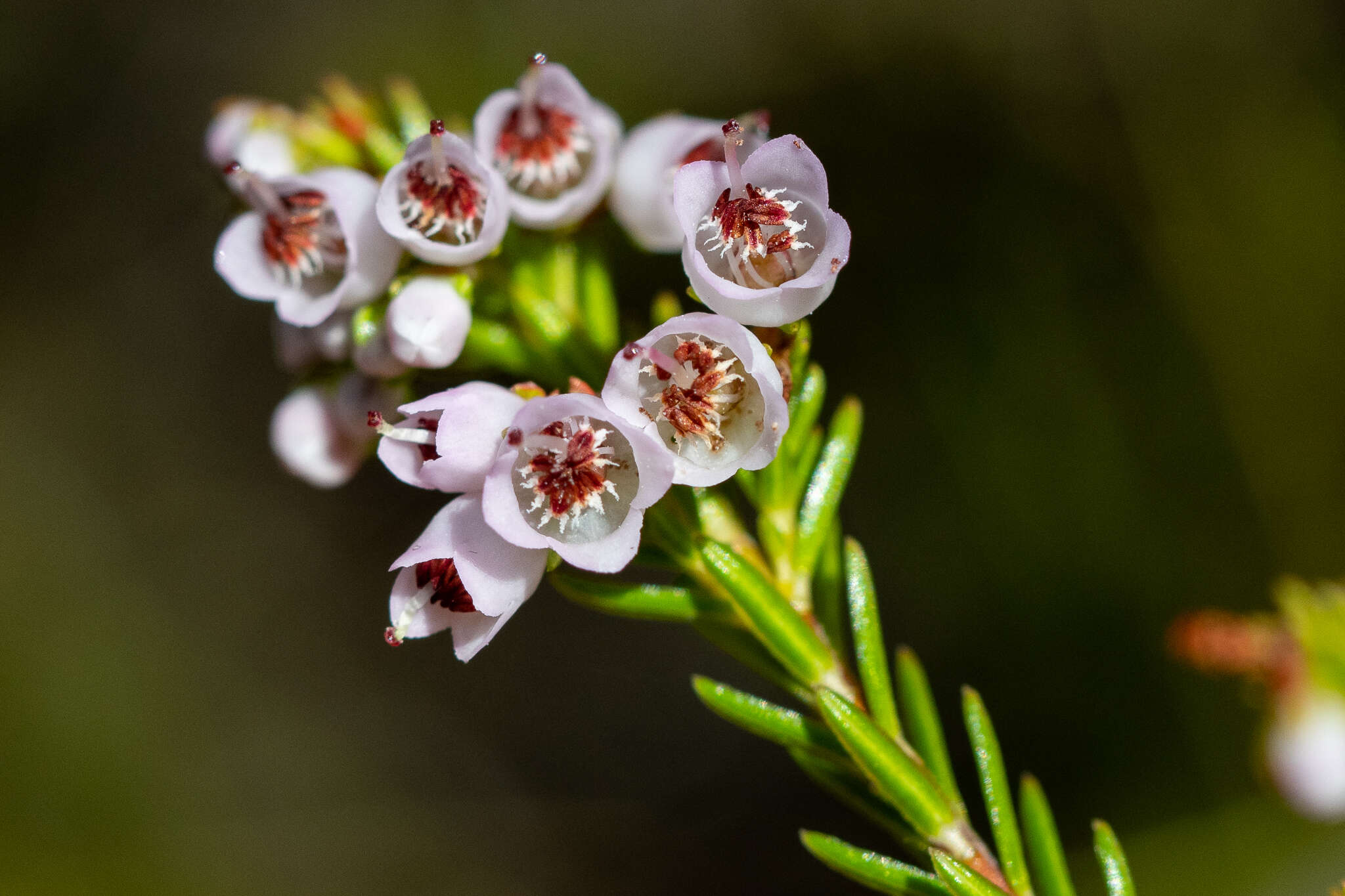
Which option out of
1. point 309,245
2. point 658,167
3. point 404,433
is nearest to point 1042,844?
point 404,433

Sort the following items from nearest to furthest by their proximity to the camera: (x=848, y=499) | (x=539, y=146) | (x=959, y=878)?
(x=959, y=878) → (x=539, y=146) → (x=848, y=499)

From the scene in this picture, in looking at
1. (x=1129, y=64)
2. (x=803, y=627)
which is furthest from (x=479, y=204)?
(x=1129, y=64)

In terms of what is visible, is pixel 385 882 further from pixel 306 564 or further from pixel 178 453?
pixel 178 453

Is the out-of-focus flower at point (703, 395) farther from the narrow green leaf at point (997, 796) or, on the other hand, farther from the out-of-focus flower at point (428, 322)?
the narrow green leaf at point (997, 796)

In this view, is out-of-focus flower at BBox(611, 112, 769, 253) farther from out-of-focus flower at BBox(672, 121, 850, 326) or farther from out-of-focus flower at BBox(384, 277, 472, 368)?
out-of-focus flower at BBox(384, 277, 472, 368)

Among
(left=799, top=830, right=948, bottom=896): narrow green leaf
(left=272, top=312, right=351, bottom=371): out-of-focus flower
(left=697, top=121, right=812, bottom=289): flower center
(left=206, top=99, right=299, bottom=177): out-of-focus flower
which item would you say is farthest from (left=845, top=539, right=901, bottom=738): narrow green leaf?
(left=206, top=99, right=299, bottom=177): out-of-focus flower

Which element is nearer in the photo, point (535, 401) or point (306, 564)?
point (535, 401)

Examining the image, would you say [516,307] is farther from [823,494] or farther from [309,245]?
[823,494]
